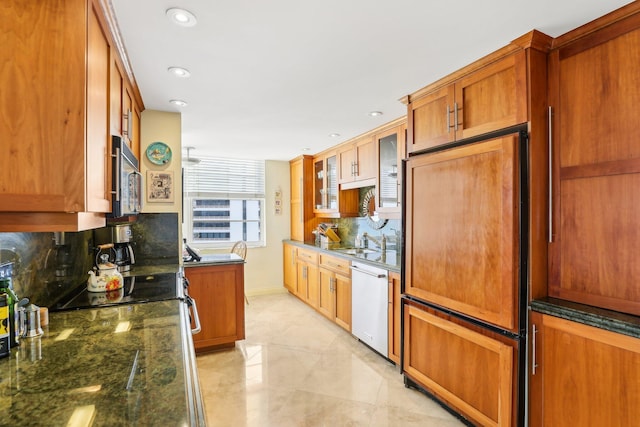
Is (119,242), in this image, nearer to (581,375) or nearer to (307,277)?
(307,277)

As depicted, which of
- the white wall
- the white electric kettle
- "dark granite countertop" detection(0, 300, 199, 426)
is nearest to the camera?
"dark granite countertop" detection(0, 300, 199, 426)

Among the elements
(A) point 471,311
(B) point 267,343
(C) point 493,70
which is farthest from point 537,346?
(B) point 267,343

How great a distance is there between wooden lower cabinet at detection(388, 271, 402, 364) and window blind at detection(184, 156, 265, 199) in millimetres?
3125

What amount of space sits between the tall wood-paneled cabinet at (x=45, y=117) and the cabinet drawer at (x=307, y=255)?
327cm

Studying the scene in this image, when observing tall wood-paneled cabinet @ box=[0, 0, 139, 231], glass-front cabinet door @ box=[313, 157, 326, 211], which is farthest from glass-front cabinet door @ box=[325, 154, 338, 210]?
tall wood-paneled cabinet @ box=[0, 0, 139, 231]

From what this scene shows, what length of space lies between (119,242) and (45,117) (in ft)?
6.08

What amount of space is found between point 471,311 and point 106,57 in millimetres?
2267

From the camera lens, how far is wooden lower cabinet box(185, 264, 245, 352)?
301 centimetres

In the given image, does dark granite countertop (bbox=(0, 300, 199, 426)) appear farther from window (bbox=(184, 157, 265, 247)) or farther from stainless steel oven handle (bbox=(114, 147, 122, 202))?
window (bbox=(184, 157, 265, 247))

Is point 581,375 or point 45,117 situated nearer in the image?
point 45,117

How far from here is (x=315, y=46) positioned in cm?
175

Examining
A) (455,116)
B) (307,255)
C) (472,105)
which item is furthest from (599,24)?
(307,255)

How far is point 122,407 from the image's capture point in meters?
0.82

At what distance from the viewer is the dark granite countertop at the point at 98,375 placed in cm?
79
